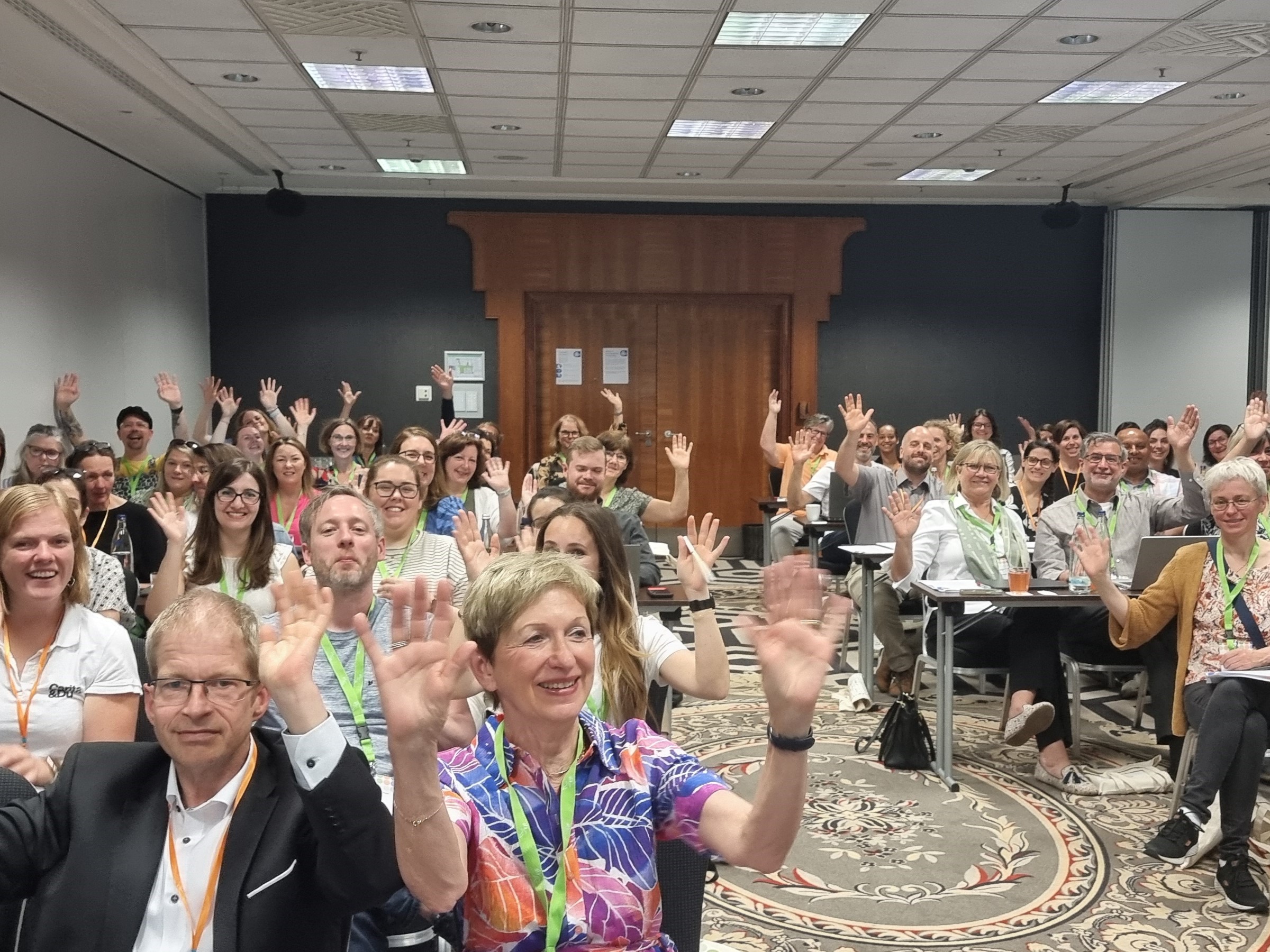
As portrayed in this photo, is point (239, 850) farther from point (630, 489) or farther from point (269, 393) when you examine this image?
point (269, 393)

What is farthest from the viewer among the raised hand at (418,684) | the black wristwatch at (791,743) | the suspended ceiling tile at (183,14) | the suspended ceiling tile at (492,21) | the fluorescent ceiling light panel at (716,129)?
the fluorescent ceiling light panel at (716,129)

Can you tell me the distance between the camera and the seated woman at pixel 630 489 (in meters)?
5.79

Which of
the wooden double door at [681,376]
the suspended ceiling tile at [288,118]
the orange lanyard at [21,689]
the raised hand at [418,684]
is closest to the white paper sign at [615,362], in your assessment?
the wooden double door at [681,376]

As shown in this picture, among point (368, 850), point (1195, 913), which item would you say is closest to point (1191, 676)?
point (1195, 913)

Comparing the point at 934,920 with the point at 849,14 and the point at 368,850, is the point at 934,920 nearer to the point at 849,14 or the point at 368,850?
the point at 368,850

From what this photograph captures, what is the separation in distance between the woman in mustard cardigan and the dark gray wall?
7.85m

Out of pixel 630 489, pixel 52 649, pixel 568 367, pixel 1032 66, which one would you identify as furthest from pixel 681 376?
pixel 52 649

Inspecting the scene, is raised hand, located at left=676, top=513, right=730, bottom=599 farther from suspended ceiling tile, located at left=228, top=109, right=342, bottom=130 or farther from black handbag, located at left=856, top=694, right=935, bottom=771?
suspended ceiling tile, located at left=228, top=109, right=342, bottom=130

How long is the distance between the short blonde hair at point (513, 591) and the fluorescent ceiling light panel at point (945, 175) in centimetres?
927

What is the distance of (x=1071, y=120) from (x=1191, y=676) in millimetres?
5499

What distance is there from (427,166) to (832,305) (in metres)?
4.69

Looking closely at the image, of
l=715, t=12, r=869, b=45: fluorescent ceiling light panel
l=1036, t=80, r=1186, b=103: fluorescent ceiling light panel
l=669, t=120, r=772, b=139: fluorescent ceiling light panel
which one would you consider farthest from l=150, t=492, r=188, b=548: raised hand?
l=1036, t=80, r=1186, b=103: fluorescent ceiling light panel

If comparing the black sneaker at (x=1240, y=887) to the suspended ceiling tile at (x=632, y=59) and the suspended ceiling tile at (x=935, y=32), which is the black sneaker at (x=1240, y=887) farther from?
the suspended ceiling tile at (x=632, y=59)

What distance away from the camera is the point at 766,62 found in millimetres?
6598
